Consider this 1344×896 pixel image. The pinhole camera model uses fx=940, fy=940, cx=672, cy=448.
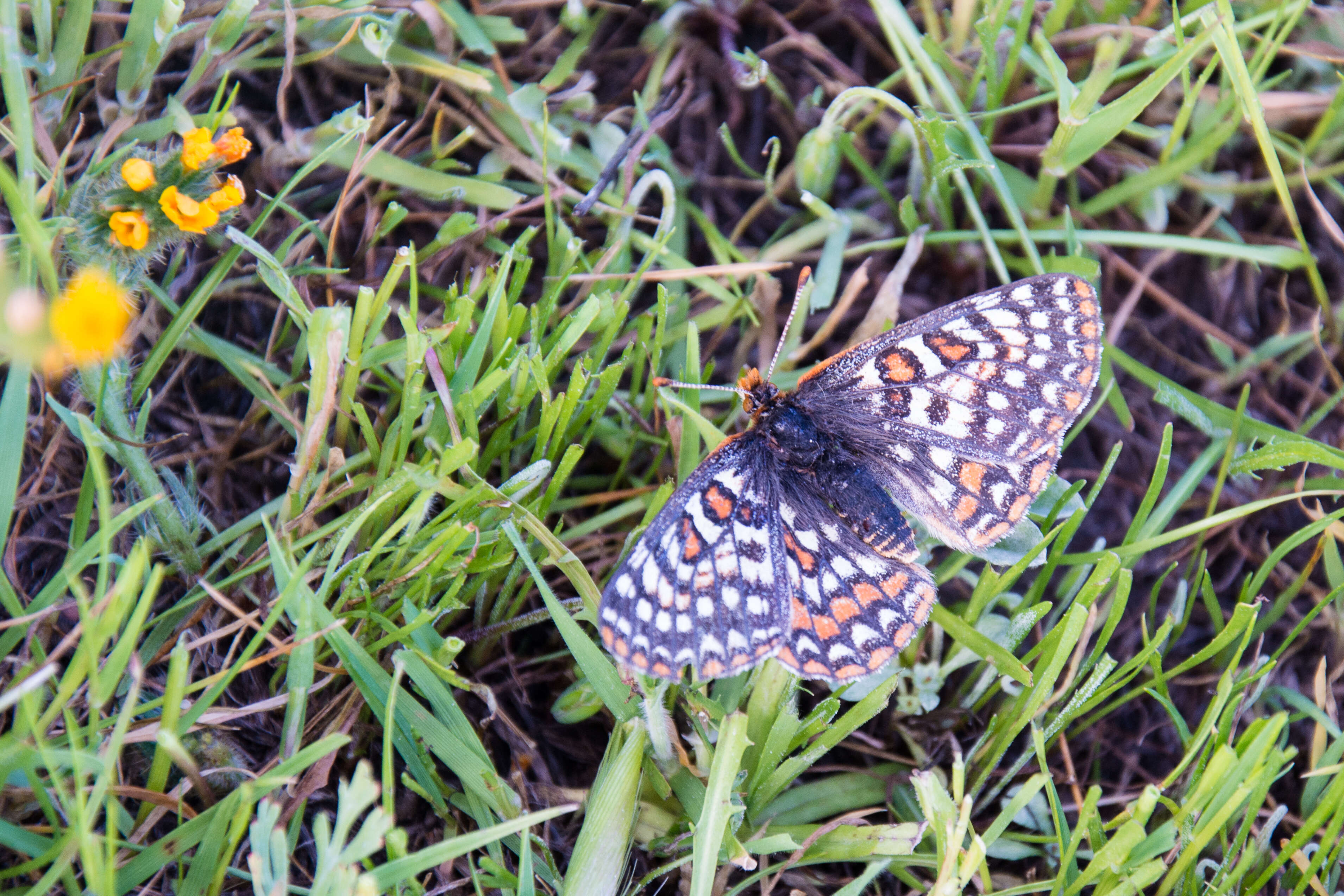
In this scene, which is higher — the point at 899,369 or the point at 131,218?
the point at 131,218

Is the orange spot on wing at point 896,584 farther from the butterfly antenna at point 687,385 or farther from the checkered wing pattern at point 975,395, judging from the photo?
the butterfly antenna at point 687,385

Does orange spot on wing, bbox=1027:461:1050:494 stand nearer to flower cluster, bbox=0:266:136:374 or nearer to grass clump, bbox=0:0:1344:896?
grass clump, bbox=0:0:1344:896

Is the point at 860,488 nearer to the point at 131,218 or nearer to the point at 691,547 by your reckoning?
the point at 691,547

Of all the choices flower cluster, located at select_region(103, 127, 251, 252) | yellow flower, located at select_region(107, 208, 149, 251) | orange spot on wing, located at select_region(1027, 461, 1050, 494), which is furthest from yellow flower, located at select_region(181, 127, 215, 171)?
orange spot on wing, located at select_region(1027, 461, 1050, 494)

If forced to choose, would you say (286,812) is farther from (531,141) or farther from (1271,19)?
(1271,19)

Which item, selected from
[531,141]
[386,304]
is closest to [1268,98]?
[531,141]

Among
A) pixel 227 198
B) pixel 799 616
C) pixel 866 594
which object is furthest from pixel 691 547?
pixel 227 198

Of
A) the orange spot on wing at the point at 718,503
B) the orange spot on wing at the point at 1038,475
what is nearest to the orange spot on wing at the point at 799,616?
the orange spot on wing at the point at 718,503
